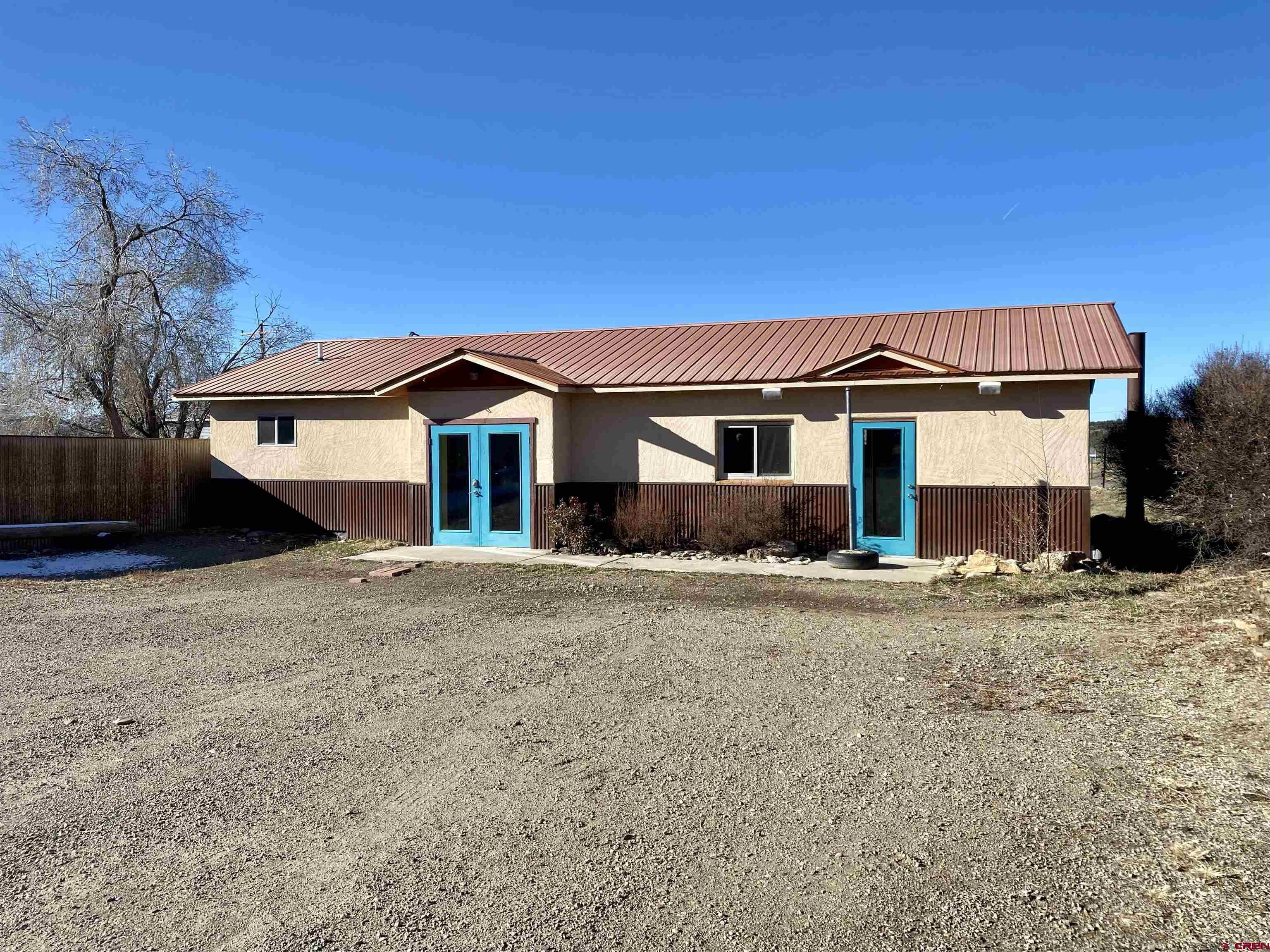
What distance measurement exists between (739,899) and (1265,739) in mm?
3626

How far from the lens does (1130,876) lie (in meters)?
3.51

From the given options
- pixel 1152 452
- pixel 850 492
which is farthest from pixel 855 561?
pixel 1152 452

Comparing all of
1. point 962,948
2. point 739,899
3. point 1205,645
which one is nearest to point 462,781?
point 739,899

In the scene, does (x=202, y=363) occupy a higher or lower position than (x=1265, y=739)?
higher

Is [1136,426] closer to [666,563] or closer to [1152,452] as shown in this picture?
[1152,452]

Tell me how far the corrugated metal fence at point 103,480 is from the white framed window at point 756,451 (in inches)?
436

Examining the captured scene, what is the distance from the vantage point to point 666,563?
1330cm

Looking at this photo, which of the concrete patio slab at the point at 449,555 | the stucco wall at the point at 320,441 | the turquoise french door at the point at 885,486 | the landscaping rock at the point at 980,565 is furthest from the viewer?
the stucco wall at the point at 320,441

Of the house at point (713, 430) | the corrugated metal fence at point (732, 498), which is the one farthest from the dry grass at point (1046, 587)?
the corrugated metal fence at point (732, 498)

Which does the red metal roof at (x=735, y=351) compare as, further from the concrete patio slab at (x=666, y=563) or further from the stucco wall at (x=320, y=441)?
the concrete patio slab at (x=666, y=563)

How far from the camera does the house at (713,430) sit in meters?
12.8

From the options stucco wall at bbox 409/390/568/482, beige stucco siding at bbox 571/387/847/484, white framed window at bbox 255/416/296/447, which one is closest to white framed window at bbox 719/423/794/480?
beige stucco siding at bbox 571/387/847/484

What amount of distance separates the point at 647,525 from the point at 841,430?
362 cm

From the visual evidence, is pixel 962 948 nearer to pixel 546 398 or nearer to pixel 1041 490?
pixel 1041 490
